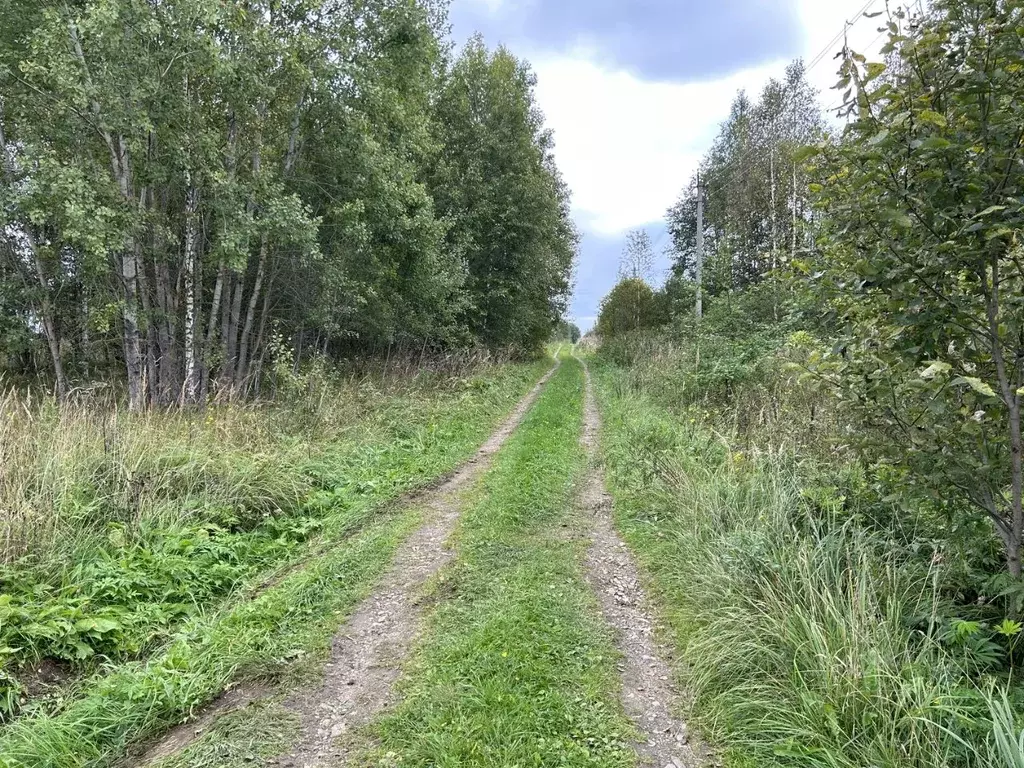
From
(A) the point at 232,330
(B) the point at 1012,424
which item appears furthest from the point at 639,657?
(A) the point at 232,330

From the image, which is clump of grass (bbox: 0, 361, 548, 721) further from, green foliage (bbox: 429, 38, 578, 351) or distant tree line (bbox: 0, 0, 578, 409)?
green foliage (bbox: 429, 38, 578, 351)

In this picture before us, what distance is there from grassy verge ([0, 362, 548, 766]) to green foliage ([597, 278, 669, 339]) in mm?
22071

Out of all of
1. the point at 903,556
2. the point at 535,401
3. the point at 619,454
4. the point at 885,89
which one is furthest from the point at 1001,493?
the point at 535,401

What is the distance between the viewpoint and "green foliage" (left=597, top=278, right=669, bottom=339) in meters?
27.6

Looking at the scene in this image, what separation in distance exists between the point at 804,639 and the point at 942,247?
214 centimetres

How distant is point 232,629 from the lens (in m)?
3.48

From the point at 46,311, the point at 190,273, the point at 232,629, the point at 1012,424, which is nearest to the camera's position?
the point at 1012,424

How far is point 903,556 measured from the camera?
3482mm

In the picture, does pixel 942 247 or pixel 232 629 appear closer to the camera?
pixel 942 247

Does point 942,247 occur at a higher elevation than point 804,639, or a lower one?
higher

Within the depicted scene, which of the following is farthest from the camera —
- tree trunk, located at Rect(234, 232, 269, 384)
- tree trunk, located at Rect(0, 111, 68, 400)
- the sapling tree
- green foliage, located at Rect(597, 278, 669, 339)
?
green foliage, located at Rect(597, 278, 669, 339)

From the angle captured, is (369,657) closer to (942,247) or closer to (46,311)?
(942,247)

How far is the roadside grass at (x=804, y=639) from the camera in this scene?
7.52 feet

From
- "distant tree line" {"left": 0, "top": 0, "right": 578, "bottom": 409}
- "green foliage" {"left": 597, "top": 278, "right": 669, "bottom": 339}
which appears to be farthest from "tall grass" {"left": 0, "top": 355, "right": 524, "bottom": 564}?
"green foliage" {"left": 597, "top": 278, "right": 669, "bottom": 339}
